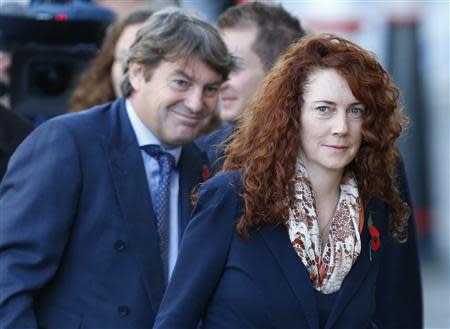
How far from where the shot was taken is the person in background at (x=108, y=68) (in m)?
5.14

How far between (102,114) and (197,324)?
915mm

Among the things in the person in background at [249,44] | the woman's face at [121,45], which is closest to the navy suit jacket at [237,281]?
the person in background at [249,44]

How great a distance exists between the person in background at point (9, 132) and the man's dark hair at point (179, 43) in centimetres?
62

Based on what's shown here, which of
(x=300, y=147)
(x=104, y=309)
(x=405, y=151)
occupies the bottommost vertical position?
(x=405, y=151)

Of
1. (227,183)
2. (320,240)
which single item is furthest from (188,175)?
(320,240)

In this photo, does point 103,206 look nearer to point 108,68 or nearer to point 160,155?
point 160,155

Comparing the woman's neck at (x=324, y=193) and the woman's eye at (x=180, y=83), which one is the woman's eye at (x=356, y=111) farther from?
the woman's eye at (x=180, y=83)

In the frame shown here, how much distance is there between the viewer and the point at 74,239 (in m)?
3.49

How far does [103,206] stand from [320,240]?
733 mm

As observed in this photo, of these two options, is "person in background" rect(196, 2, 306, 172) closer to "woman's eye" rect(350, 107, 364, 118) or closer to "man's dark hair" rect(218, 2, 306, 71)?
"man's dark hair" rect(218, 2, 306, 71)

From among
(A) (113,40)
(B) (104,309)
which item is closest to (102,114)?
(B) (104,309)

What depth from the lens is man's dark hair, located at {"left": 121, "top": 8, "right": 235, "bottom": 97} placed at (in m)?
3.77

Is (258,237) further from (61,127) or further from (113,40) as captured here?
(113,40)

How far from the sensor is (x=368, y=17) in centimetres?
1093
